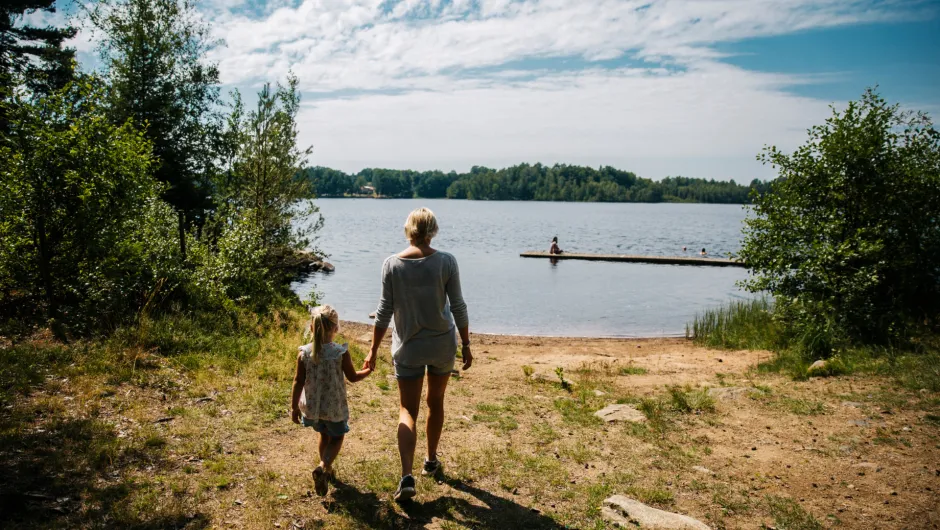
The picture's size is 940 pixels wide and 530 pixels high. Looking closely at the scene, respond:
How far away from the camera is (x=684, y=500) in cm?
492

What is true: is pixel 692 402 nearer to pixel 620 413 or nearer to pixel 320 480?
pixel 620 413

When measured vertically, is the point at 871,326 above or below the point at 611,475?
above

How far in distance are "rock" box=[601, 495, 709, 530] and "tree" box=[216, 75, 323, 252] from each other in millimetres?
15622

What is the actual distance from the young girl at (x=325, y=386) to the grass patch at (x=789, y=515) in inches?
141

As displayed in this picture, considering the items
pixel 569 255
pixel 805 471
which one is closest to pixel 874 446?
pixel 805 471

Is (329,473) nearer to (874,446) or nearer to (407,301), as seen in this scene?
(407,301)

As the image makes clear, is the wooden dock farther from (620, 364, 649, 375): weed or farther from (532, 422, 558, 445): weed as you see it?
(532, 422, 558, 445): weed

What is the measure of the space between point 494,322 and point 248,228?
10.8m

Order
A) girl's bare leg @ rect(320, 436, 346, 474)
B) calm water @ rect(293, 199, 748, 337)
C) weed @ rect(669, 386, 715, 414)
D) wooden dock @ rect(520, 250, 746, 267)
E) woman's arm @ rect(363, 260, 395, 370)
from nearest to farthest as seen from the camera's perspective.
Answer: woman's arm @ rect(363, 260, 395, 370) → girl's bare leg @ rect(320, 436, 346, 474) → weed @ rect(669, 386, 715, 414) → calm water @ rect(293, 199, 748, 337) → wooden dock @ rect(520, 250, 746, 267)

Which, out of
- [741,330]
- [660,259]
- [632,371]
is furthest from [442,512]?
[660,259]

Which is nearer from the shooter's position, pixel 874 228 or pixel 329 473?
pixel 329 473

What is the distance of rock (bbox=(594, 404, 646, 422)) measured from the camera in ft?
23.5

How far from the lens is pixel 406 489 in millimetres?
4516

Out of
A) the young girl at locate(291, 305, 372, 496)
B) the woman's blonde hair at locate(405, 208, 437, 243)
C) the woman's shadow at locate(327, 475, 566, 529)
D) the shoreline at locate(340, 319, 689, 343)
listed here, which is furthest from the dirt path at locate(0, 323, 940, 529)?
the shoreline at locate(340, 319, 689, 343)
